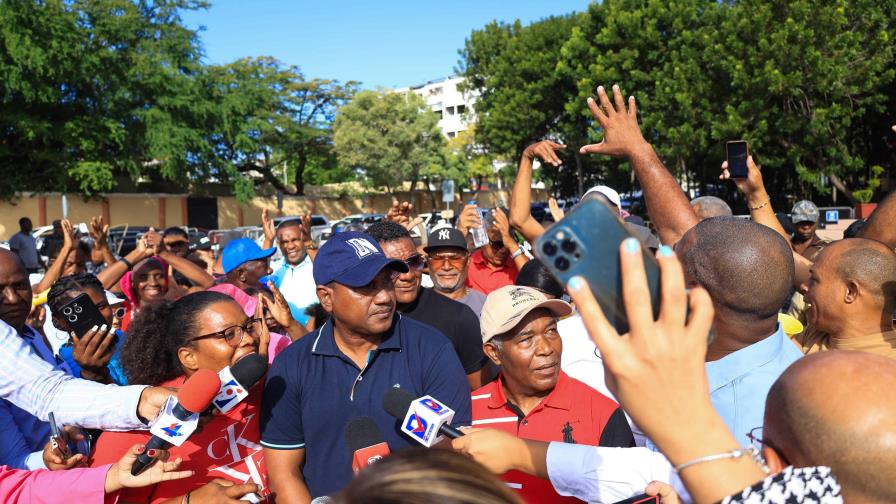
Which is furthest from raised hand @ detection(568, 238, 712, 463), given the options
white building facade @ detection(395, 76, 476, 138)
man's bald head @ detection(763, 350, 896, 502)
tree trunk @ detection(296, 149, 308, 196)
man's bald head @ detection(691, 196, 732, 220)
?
white building facade @ detection(395, 76, 476, 138)

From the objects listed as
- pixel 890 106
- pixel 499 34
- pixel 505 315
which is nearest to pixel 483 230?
pixel 505 315

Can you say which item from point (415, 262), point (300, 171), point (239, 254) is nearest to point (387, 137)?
point (300, 171)

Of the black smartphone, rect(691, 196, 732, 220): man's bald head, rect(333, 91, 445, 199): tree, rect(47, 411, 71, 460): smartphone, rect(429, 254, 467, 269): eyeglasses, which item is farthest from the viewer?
rect(333, 91, 445, 199): tree

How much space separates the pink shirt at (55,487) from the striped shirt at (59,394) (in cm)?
19

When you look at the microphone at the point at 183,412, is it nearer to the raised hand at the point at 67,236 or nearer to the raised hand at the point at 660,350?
the raised hand at the point at 660,350

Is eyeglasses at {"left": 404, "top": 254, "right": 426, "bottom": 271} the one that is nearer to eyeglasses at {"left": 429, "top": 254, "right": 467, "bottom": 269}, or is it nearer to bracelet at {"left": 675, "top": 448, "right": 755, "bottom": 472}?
eyeglasses at {"left": 429, "top": 254, "right": 467, "bottom": 269}

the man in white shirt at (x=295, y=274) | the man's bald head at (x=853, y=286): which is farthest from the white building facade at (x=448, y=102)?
the man's bald head at (x=853, y=286)

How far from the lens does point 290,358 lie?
3.11m

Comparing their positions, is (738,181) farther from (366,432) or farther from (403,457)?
(403,457)

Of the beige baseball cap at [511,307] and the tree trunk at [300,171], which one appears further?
the tree trunk at [300,171]

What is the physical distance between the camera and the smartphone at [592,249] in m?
1.22

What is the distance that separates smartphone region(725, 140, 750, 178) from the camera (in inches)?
146

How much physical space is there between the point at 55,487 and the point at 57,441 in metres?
0.21

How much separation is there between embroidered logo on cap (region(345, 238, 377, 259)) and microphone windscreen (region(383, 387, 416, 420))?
91 cm
